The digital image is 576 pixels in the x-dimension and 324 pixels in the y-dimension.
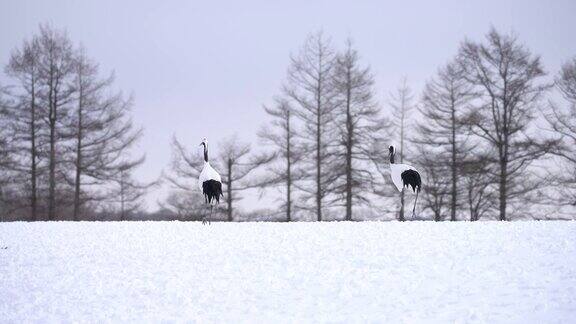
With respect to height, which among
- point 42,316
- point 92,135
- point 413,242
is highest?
point 92,135

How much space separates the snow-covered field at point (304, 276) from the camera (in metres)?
7.62

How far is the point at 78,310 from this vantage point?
27.0ft

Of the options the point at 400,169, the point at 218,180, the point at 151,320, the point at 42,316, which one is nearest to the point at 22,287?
the point at 42,316

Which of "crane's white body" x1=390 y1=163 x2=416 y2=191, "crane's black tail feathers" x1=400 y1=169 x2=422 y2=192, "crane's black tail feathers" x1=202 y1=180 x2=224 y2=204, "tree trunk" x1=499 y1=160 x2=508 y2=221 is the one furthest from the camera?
"tree trunk" x1=499 y1=160 x2=508 y2=221

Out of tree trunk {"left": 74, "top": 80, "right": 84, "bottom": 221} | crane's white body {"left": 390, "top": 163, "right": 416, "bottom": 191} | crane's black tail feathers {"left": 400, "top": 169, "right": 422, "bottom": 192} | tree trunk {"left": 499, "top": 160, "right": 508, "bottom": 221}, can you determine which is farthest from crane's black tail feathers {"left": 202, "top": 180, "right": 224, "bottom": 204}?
tree trunk {"left": 499, "top": 160, "right": 508, "bottom": 221}

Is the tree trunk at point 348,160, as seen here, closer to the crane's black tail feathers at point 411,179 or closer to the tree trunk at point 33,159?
the crane's black tail feathers at point 411,179

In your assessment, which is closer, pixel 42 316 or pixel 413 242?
pixel 42 316

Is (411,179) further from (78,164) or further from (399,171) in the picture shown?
(78,164)

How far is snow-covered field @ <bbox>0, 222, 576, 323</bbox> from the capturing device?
762 centimetres

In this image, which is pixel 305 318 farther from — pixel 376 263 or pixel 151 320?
pixel 376 263

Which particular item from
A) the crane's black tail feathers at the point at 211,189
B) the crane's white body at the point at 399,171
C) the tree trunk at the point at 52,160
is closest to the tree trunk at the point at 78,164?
the tree trunk at the point at 52,160

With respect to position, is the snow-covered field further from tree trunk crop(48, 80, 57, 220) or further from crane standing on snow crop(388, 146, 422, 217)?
tree trunk crop(48, 80, 57, 220)

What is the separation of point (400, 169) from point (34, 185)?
54.9 ft

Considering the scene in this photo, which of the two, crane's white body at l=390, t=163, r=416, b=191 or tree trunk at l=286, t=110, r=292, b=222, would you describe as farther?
tree trunk at l=286, t=110, r=292, b=222
